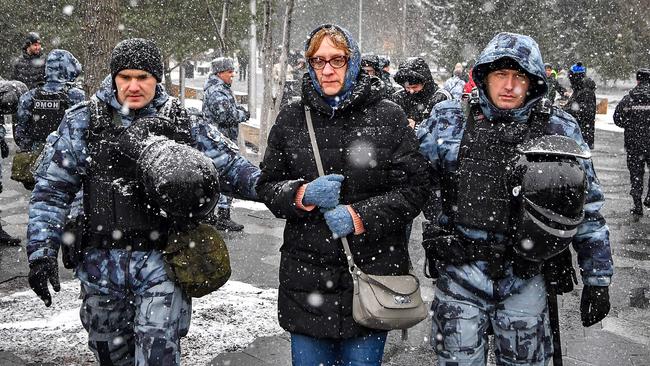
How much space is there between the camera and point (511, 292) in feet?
9.45

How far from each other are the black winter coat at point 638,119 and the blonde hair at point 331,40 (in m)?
7.65

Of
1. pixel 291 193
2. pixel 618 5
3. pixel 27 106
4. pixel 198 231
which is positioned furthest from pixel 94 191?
Result: pixel 618 5

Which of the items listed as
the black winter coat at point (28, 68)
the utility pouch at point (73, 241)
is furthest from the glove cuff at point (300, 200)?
the black winter coat at point (28, 68)

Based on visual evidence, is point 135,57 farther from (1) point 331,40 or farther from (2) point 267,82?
(2) point 267,82

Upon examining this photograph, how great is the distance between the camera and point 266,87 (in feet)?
38.9

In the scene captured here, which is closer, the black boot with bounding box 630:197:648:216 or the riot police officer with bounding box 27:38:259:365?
the riot police officer with bounding box 27:38:259:365

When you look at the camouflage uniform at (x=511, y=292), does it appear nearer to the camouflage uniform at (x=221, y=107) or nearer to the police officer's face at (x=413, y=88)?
the police officer's face at (x=413, y=88)

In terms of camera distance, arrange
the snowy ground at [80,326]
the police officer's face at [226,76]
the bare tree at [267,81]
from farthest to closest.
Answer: the bare tree at [267,81], the police officer's face at [226,76], the snowy ground at [80,326]

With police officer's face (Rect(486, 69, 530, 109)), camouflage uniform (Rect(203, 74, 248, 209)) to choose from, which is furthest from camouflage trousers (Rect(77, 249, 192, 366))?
camouflage uniform (Rect(203, 74, 248, 209))

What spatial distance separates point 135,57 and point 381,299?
1611mm

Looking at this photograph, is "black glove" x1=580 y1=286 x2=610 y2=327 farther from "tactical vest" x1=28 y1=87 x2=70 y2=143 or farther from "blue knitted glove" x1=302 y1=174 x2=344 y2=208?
"tactical vest" x1=28 y1=87 x2=70 y2=143

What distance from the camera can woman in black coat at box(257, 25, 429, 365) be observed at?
111 inches

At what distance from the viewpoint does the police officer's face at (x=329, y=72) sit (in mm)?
2836

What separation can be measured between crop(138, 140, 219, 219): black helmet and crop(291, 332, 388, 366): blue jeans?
746 millimetres
